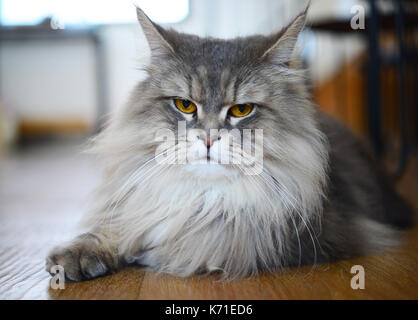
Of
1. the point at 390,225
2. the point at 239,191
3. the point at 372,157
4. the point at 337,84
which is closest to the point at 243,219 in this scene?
the point at 239,191

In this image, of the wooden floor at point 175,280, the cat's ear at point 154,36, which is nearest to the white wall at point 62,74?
the wooden floor at point 175,280

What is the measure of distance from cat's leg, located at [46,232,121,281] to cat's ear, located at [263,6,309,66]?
2.07 feet

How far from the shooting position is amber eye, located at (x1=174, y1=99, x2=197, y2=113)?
1.11m

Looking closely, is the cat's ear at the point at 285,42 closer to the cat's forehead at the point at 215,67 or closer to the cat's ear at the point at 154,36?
the cat's forehead at the point at 215,67

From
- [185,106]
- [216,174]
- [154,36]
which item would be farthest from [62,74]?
[216,174]

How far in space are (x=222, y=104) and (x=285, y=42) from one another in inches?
9.4

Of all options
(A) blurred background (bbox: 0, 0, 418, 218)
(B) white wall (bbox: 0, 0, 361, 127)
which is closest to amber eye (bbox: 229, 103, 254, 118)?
(A) blurred background (bbox: 0, 0, 418, 218)

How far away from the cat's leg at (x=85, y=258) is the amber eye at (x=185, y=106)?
380 millimetres

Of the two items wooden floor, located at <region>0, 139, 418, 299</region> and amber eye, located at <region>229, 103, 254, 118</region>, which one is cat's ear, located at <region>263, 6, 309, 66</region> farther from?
wooden floor, located at <region>0, 139, 418, 299</region>

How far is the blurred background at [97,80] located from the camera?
6.64 ft

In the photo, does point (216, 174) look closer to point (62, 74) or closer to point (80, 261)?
point (80, 261)

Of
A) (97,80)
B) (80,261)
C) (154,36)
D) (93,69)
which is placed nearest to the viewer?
(80,261)

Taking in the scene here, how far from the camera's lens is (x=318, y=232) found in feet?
3.73

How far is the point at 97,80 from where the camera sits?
5.71 meters
